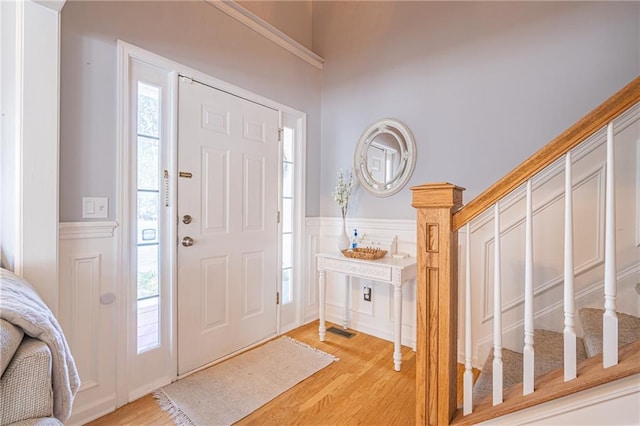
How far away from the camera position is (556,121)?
1.87m

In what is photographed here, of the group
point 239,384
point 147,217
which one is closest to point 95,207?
point 147,217

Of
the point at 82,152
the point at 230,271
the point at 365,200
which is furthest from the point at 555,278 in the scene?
the point at 82,152

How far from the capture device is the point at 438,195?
1.25 m

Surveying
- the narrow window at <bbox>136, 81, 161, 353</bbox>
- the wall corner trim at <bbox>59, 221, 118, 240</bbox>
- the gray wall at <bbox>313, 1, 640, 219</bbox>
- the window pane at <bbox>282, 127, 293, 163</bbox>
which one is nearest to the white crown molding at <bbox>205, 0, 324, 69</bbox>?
the gray wall at <bbox>313, 1, 640, 219</bbox>

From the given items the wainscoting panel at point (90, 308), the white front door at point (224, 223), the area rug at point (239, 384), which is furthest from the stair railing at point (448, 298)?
the wainscoting panel at point (90, 308)

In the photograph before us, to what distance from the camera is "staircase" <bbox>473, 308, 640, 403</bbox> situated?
4.30 ft

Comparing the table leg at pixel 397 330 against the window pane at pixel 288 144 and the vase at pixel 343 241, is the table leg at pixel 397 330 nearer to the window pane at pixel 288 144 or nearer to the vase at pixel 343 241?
the vase at pixel 343 241

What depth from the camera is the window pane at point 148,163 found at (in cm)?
176

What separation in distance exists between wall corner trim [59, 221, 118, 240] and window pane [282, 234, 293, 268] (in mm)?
1367

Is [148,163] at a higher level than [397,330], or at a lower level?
higher

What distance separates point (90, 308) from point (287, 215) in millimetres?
1591

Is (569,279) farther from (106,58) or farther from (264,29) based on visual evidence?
(264,29)

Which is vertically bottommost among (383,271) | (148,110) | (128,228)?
(383,271)

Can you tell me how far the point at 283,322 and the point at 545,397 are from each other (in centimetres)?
205
